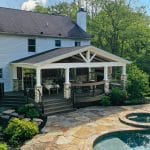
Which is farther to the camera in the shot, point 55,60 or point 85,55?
point 85,55

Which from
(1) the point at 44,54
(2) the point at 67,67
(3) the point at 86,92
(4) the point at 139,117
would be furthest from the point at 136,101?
(1) the point at 44,54

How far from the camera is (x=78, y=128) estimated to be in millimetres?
15492

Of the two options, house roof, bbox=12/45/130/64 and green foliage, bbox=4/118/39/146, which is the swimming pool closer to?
house roof, bbox=12/45/130/64

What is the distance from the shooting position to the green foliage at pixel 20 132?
13664 mm

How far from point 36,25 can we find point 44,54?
4.03 metres

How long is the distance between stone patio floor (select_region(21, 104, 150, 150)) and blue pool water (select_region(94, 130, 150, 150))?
33 centimetres

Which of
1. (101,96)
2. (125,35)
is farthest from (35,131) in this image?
(125,35)

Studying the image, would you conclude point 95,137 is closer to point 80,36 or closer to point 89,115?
point 89,115

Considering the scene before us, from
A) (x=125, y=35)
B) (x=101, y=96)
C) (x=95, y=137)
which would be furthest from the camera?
(x=125, y=35)

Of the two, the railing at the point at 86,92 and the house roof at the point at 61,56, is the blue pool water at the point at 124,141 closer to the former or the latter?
the railing at the point at 86,92

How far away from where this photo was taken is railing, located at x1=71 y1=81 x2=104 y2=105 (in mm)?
20938

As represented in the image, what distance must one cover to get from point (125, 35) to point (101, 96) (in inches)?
639

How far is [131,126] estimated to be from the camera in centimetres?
1628

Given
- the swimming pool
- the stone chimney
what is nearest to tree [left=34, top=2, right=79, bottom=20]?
the stone chimney
